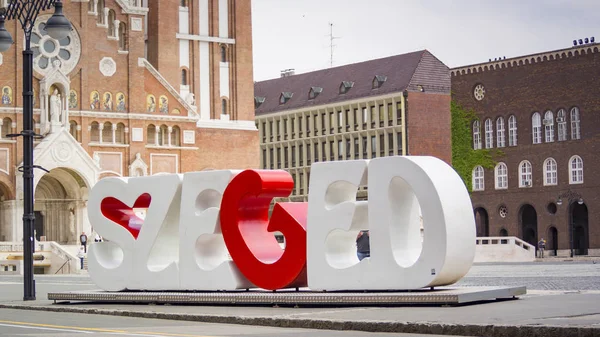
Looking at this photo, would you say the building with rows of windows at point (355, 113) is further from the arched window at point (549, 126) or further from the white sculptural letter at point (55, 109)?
the white sculptural letter at point (55, 109)

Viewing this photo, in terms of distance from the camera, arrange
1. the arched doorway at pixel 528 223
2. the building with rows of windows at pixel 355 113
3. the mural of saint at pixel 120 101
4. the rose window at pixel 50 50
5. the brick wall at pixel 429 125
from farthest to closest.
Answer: the building with rows of windows at pixel 355 113, the brick wall at pixel 429 125, the arched doorway at pixel 528 223, the mural of saint at pixel 120 101, the rose window at pixel 50 50

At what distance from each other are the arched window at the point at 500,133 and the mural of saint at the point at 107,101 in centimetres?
3849

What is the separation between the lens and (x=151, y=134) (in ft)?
245

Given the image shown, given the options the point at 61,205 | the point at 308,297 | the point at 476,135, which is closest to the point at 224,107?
the point at 61,205

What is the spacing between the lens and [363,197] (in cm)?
9994

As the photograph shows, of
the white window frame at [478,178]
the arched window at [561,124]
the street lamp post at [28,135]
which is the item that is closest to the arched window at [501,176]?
the white window frame at [478,178]

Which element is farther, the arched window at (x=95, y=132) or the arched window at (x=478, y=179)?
the arched window at (x=478, y=179)

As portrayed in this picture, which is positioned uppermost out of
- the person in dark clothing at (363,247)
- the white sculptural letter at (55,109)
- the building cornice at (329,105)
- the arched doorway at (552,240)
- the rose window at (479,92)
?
the rose window at (479,92)

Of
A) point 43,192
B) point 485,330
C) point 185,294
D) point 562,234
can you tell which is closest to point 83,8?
point 43,192

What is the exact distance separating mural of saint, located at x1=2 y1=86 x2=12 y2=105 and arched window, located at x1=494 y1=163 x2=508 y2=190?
45041mm

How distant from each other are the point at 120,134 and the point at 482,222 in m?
38.2

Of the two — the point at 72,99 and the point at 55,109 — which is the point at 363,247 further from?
the point at 72,99

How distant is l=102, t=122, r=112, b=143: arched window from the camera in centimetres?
7275

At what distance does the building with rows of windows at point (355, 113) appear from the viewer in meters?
98.4
